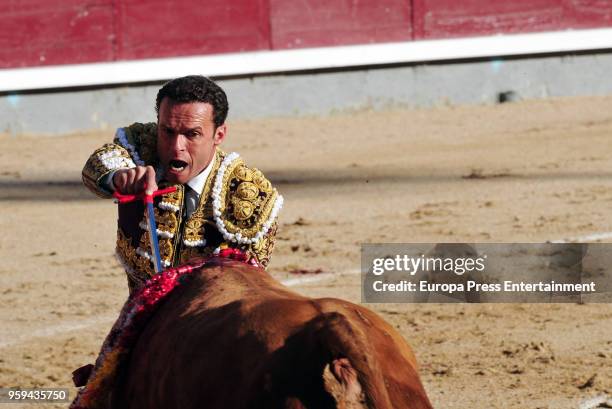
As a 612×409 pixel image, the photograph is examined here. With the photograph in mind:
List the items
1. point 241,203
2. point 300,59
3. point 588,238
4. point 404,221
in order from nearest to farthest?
1. point 241,203
2. point 588,238
3. point 404,221
4. point 300,59

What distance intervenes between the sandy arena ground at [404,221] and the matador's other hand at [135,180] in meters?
1.59

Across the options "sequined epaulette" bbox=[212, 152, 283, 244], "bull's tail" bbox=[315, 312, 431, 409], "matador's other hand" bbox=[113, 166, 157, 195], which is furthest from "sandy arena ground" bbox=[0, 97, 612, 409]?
"bull's tail" bbox=[315, 312, 431, 409]

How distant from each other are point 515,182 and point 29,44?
3.58 metres

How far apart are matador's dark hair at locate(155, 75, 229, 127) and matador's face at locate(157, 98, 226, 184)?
1 centimetres

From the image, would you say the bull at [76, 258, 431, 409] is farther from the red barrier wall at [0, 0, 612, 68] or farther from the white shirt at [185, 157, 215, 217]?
the red barrier wall at [0, 0, 612, 68]

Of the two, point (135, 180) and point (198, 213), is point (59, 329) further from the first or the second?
point (135, 180)

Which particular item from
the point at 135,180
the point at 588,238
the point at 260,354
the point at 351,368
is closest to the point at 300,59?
the point at 588,238

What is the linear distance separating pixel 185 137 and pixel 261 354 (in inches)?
39.1

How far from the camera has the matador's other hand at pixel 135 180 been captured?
2.66 m

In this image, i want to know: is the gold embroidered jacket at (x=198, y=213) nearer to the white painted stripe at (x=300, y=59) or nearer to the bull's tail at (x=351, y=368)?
the bull's tail at (x=351, y=368)

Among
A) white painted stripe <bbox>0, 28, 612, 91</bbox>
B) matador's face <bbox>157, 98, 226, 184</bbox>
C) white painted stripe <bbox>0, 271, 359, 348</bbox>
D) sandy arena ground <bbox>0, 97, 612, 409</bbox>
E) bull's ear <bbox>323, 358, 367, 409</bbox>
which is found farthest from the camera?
white painted stripe <bbox>0, 28, 612, 91</bbox>

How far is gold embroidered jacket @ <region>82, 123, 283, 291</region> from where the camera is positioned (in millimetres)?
2814

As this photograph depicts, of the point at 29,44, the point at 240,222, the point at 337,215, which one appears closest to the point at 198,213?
the point at 240,222

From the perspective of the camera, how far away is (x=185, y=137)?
278 cm
